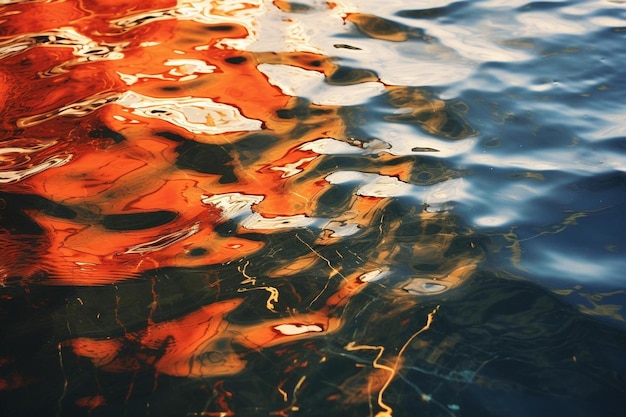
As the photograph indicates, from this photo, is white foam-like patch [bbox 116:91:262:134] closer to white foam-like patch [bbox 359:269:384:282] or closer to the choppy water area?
the choppy water area

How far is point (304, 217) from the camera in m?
1.79

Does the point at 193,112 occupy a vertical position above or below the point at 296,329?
above

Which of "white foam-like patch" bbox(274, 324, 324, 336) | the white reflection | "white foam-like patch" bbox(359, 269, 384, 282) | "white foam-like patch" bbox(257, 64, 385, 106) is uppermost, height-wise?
"white foam-like patch" bbox(257, 64, 385, 106)

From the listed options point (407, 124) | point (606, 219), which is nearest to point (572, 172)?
point (606, 219)

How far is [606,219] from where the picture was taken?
179cm

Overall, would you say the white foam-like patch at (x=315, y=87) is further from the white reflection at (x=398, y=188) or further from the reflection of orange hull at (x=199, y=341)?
the reflection of orange hull at (x=199, y=341)

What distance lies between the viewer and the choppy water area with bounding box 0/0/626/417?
1.30 metres

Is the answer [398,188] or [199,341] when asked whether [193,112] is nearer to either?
[398,188]

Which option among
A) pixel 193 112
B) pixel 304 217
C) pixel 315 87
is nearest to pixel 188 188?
pixel 304 217

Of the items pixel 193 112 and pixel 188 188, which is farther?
pixel 193 112

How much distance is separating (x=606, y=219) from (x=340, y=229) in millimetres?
776

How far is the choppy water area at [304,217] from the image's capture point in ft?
4.27

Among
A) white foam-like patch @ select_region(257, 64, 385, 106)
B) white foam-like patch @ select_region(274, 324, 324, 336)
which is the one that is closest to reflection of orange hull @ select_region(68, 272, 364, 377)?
white foam-like patch @ select_region(274, 324, 324, 336)

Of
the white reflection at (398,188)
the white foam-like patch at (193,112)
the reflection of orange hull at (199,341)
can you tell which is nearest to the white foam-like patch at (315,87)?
the white foam-like patch at (193,112)
